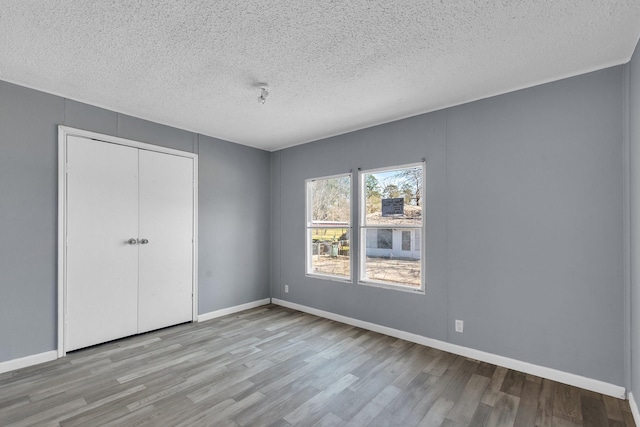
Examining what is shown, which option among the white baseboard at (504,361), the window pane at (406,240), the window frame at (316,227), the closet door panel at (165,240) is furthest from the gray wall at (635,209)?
the closet door panel at (165,240)

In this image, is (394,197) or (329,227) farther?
(329,227)

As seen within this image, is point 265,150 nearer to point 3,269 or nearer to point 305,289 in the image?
point 305,289

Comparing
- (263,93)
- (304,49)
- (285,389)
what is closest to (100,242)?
(263,93)

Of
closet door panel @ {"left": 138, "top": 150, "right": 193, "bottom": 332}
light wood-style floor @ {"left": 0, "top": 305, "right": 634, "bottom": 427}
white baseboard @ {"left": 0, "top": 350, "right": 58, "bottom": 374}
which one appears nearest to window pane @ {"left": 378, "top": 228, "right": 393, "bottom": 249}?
light wood-style floor @ {"left": 0, "top": 305, "right": 634, "bottom": 427}

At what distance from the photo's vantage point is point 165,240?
3.98 m

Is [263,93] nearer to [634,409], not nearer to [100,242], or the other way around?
[100,242]

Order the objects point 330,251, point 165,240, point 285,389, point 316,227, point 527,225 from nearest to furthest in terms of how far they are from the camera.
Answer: point 285,389
point 527,225
point 165,240
point 330,251
point 316,227

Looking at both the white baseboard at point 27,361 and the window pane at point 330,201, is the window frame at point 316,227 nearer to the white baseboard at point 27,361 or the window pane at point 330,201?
the window pane at point 330,201

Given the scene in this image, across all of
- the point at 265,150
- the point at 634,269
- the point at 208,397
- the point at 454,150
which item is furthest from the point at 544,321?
the point at 265,150

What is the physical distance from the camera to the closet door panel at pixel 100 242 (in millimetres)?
3219

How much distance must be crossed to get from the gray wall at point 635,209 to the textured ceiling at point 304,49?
0.96 feet

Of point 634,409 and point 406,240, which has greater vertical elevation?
point 406,240

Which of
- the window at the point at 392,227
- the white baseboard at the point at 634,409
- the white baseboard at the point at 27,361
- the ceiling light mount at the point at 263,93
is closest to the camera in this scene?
the white baseboard at the point at 634,409

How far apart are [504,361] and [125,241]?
422cm
